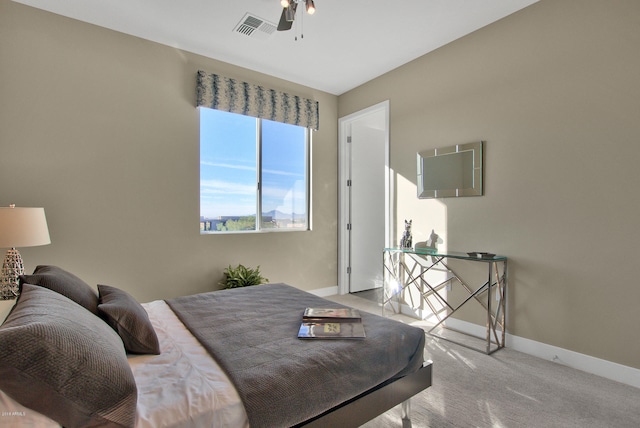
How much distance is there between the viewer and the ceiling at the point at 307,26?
2.68m

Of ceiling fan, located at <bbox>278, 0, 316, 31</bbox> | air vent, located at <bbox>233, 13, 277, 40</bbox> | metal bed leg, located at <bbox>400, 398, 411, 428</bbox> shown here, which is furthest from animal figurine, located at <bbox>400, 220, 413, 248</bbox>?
air vent, located at <bbox>233, 13, 277, 40</bbox>

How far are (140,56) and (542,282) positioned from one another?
4.24 m

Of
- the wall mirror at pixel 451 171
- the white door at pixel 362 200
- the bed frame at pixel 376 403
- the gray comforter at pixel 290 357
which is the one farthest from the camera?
the white door at pixel 362 200

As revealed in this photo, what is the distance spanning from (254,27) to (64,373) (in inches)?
119

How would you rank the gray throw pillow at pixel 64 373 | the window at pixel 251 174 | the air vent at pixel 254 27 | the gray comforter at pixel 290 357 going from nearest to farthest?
the gray throw pillow at pixel 64 373 < the gray comforter at pixel 290 357 < the air vent at pixel 254 27 < the window at pixel 251 174

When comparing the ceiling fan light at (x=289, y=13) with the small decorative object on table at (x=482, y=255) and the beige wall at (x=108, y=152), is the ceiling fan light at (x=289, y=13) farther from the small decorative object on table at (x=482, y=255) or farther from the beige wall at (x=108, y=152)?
the small decorative object on table at (x=482, y=255)

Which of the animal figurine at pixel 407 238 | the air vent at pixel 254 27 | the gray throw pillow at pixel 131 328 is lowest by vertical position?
the gray throw pillow at pixel 131 328

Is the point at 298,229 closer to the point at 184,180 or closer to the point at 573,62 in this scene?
the point at 184,180

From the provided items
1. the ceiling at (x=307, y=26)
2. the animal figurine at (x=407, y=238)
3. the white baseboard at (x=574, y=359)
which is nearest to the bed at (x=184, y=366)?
the white baseboard at (x=574, y=359)

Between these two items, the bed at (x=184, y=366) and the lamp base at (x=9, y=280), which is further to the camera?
the lamp base at (x=9, y=280)

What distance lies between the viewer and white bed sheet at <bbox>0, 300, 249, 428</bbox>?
0.91 metres

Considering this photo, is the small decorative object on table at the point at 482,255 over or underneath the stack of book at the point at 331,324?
over

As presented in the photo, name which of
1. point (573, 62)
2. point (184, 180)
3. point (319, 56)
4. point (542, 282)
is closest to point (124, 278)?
point (184, 180)

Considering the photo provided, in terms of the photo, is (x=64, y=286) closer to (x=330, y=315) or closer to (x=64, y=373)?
(x=64, y=373)
